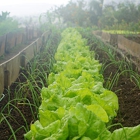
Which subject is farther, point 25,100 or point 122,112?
point 25,100

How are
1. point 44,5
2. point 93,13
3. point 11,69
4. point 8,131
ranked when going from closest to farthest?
point 8,131
point 11,69
point 93,13
point 44,5

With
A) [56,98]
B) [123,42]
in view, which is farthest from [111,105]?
[123,42]

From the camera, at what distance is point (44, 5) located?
50.2 m

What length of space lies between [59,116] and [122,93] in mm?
2279

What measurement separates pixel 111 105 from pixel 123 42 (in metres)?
7.81

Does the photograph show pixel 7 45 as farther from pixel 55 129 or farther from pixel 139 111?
pixel 55 129

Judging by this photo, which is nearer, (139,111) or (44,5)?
(139,111)

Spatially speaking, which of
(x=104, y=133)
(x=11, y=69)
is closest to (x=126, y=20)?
(x=11, y=69)

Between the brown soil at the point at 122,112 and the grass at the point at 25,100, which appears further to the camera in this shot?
the brown soil at the point at 122,112

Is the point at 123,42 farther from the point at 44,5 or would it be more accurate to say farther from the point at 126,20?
the point at 44,5

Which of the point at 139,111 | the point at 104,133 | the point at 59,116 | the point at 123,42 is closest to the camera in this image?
the point at 104,133

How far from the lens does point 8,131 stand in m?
3.06

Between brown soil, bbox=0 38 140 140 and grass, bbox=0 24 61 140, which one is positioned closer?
grass, bbox=0 24 61 140

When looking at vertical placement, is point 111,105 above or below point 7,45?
Answer: above
